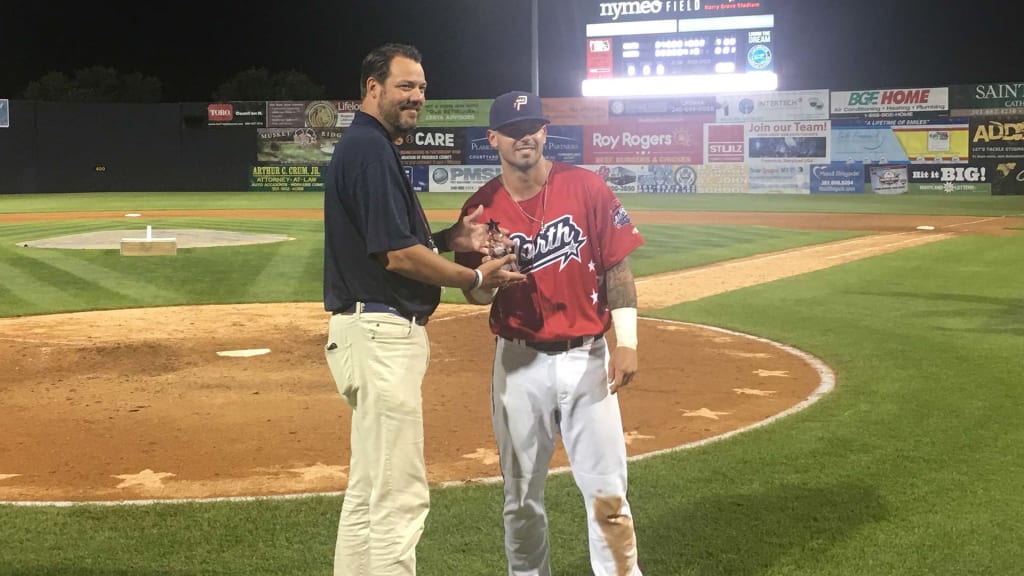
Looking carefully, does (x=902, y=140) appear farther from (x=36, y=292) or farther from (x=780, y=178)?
(x=36, y=292)

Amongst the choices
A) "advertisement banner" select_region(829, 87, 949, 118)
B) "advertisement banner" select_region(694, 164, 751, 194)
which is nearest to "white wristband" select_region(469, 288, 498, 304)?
"advertisement banner" select_region(694, 164, 751, 194)

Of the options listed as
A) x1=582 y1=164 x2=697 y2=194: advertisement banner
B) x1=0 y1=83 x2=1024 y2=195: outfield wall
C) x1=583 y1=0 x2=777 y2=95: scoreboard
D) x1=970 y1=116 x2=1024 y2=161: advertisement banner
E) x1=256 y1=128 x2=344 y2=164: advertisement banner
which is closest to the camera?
x1=583 y1=0 x2=777 y2=95: scoreboard

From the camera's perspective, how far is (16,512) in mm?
5062

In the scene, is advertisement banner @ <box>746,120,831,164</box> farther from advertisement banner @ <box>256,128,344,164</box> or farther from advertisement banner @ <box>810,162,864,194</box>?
A: advertisement banner @ <box>256,128,344,164</box>

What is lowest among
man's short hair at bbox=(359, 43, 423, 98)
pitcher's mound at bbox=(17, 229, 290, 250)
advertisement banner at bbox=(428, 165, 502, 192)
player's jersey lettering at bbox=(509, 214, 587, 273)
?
pitcher's mound at bbox=(17, 229, 290, 250)

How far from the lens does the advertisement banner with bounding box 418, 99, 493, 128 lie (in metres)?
45.0

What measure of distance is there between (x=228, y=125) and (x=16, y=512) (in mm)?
44787

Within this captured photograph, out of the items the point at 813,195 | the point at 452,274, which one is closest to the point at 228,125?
the point at 813,195

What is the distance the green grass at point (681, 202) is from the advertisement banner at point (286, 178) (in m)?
2.47

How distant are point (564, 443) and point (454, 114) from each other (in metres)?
42.3

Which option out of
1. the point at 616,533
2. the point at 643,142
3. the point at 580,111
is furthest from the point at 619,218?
the point at 580,111

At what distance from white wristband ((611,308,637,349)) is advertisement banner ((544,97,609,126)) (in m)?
39.7

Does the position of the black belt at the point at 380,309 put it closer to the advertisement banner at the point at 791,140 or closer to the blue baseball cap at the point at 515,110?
the blue baseball cap at the point at 515,110

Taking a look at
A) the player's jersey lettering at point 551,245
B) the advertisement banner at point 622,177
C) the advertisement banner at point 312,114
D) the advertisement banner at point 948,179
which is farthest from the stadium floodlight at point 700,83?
the player's jersey lettering at point 551,245
